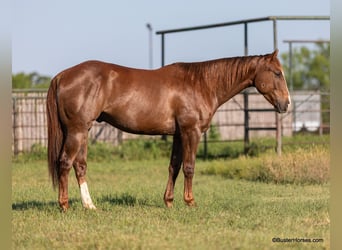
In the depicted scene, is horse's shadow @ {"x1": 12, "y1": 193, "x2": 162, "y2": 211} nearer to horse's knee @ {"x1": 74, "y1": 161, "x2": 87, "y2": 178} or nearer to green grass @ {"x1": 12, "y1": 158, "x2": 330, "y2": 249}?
A: green grass @ {"x1": 12, "y1": 158, "x2": 330, "y2": 249}

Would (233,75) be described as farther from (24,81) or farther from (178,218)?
(24,81)

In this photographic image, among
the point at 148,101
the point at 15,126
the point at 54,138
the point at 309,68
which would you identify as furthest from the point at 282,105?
the point at 309,68

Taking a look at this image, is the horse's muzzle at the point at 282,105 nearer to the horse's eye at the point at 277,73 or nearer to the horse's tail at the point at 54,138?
the horse's eye at the point at 277,73

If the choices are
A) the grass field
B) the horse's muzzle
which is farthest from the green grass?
the horse's muzzle

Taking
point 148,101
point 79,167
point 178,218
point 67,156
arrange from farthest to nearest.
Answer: point 148,101
point 79,167
point 67,156
point 178,218

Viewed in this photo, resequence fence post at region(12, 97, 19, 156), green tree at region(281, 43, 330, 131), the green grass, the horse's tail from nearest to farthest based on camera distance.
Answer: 1. the green grass
2. the horse's tail
3. fence post at region(12, 97, 19, 156)
4. green tree at region(281, 43, 330, 131)

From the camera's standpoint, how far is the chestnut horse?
28.5 feet

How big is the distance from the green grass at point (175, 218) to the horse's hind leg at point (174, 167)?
0.57 ft

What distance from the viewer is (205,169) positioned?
17031 mm

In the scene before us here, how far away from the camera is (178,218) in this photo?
7.97 m

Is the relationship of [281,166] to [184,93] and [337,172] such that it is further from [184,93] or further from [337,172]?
[337,172]

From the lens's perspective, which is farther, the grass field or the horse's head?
the horse's head

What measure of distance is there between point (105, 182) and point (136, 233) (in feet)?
24.7

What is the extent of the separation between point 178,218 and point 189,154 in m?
1.43
